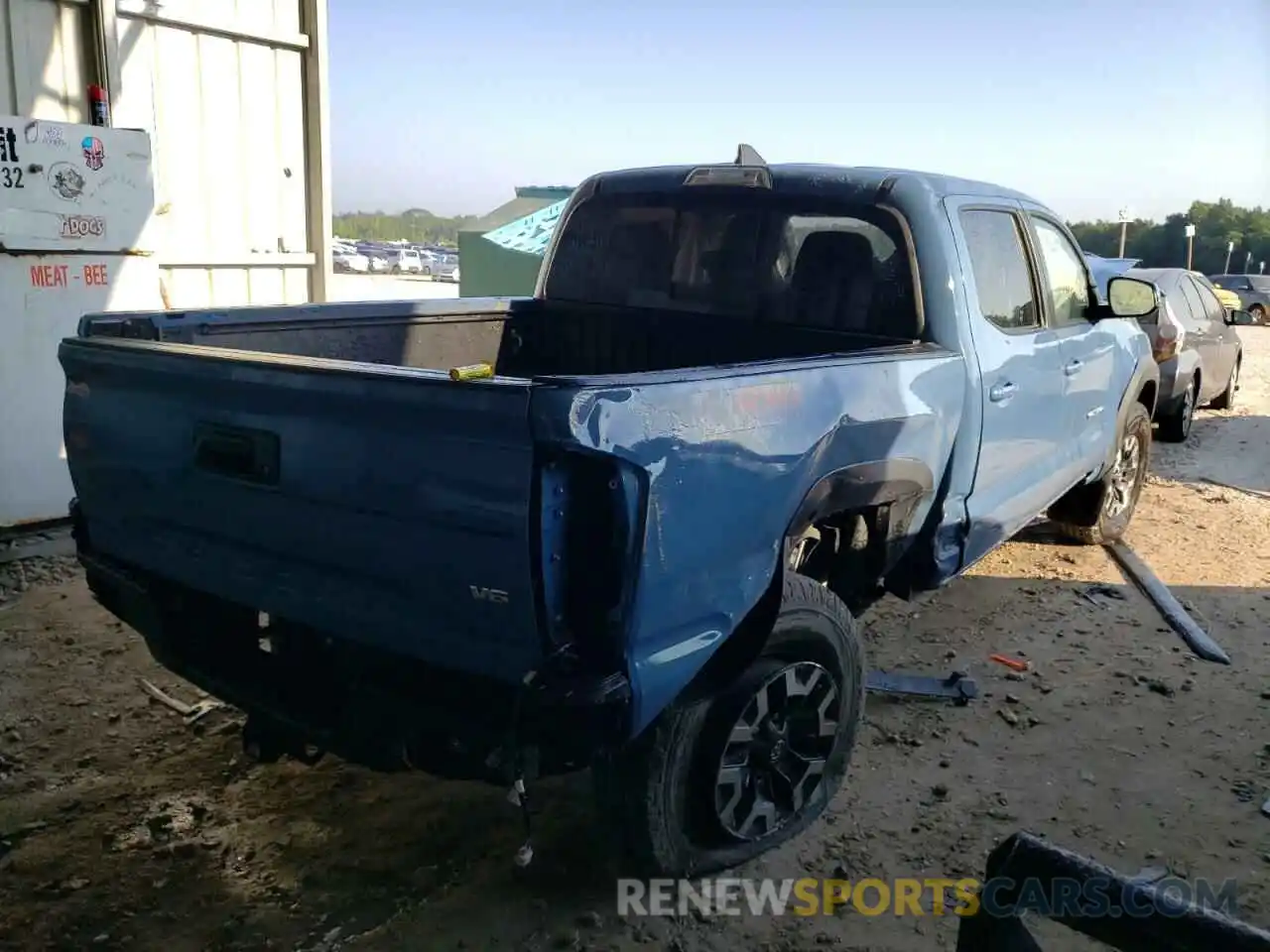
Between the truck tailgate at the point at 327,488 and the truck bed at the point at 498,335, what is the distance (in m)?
0.64

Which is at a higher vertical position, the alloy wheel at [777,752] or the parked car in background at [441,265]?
the parked car in background at [441,265]

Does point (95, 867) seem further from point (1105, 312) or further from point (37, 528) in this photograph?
point (1105, 312)

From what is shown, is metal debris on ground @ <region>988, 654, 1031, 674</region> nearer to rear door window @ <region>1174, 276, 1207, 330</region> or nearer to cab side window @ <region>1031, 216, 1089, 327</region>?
cab side window @ <region>1031, 216, 1089, 327</region>

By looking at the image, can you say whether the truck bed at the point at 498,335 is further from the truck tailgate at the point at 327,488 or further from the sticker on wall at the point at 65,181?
the sticker on wall at the point at 65,181

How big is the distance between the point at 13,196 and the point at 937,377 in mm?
4879

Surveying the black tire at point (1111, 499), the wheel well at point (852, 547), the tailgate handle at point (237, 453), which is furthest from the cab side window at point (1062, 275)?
the tailgate handle at point (237, 453)

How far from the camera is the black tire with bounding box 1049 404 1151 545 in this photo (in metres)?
5.98

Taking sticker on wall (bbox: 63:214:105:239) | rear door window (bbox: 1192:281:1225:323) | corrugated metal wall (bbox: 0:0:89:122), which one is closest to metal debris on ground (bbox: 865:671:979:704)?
sticker on wall (bbox: 63:214:105:239)

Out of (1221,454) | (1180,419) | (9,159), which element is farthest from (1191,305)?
(9,159)

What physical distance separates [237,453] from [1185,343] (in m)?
8.86

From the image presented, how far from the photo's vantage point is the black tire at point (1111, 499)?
19.6 ft

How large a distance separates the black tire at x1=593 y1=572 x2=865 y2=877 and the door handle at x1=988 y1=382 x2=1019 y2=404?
119 centimetres

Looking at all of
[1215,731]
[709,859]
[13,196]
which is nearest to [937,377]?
[709,859]

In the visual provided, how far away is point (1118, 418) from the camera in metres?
5.54
